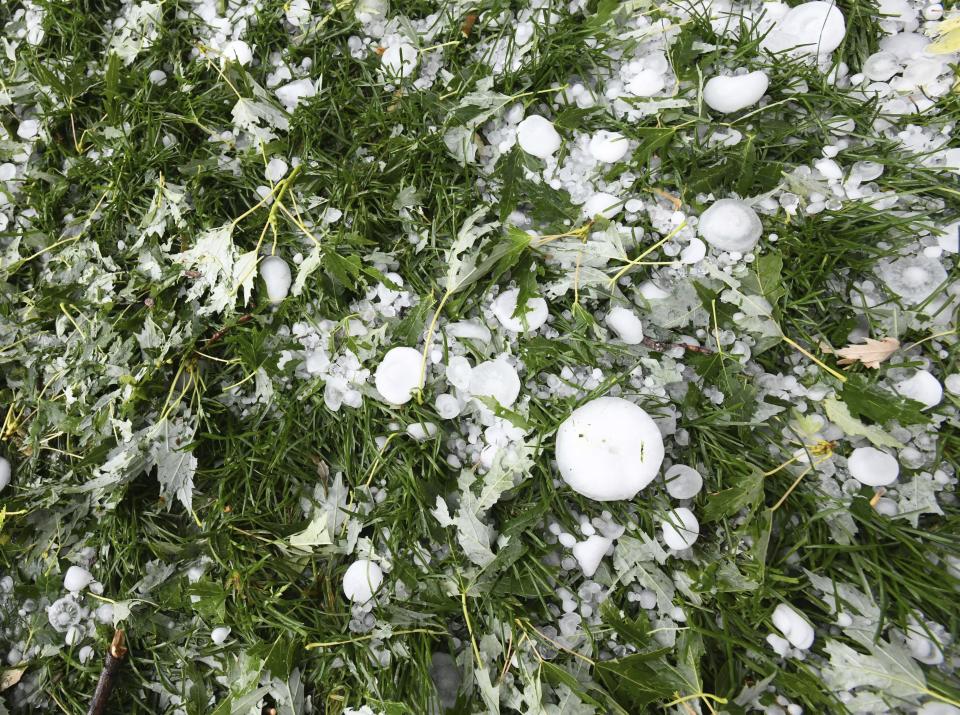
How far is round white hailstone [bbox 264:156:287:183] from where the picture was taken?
163cm

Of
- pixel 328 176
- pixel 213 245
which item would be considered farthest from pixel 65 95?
pixel 328 176

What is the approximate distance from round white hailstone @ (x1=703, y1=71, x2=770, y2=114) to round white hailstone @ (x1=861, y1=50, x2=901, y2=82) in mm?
266

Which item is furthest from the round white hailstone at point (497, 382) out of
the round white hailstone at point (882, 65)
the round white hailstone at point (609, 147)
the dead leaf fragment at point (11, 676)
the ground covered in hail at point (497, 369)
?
the dead leaf fragment at point (11, 676)

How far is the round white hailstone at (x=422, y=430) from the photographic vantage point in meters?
1.48

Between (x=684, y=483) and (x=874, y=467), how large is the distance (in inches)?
16.8

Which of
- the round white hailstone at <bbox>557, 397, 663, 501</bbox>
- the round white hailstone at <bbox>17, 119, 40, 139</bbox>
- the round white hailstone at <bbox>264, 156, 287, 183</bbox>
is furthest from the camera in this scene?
the round white hailstone at <bbox>17, 119, 40, 139</bbox>

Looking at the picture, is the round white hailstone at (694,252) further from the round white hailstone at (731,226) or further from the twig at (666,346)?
the twig at (666,346)

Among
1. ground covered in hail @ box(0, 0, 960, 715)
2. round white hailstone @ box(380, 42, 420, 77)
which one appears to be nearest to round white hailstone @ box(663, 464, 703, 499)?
ground covered in hail @ box(0, 0, 960, 715)

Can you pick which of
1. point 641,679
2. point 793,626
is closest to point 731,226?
point 793,626

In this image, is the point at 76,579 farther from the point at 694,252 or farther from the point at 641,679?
the point at 694,252

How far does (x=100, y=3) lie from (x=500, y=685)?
2.26 m

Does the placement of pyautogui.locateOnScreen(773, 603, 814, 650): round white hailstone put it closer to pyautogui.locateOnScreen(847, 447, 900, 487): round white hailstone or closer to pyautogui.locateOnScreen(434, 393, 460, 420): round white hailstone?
pyautogui.locateOnScreen(847, 447, 900, 487): round white hailstone

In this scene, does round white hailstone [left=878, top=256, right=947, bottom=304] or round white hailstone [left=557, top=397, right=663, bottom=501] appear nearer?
round white hailstone [left=557, top=397, right=663, bottom=501]

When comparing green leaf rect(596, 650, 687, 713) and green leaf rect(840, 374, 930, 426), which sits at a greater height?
green leaf rect(840, 374, 930, 426)
